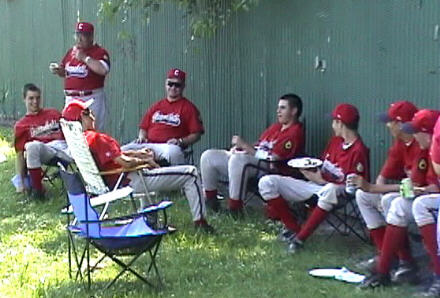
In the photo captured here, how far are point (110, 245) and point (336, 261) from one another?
6.14 feet

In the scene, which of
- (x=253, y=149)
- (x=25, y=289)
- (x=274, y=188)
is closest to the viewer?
(x=25, y=289)

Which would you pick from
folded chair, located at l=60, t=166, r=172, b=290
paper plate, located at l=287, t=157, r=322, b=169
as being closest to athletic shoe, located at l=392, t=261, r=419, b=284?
paper plate, located at l=287, t=157, r=322, b=169

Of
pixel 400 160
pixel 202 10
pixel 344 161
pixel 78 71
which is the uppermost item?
pixel 202 10

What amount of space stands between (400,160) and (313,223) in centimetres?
87

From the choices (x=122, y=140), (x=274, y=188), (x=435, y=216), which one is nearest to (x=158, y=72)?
(x=122, y=140)

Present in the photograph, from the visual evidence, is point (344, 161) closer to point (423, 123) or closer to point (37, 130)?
point (423, 123)

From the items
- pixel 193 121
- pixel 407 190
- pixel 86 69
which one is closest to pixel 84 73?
pixel 86 69

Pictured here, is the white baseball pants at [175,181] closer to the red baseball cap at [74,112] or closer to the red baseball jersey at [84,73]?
the red baseball cap at [74,112]

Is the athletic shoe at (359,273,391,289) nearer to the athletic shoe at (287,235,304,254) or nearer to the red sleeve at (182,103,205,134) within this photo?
the athletic shoe at (287,235,304,254)

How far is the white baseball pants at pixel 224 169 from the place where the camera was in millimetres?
8539

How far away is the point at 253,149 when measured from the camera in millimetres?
8734

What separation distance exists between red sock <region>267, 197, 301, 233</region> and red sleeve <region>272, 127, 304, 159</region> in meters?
0.77

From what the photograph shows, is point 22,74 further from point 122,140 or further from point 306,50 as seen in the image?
point 306,50

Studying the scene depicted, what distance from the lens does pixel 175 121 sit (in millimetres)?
9805
